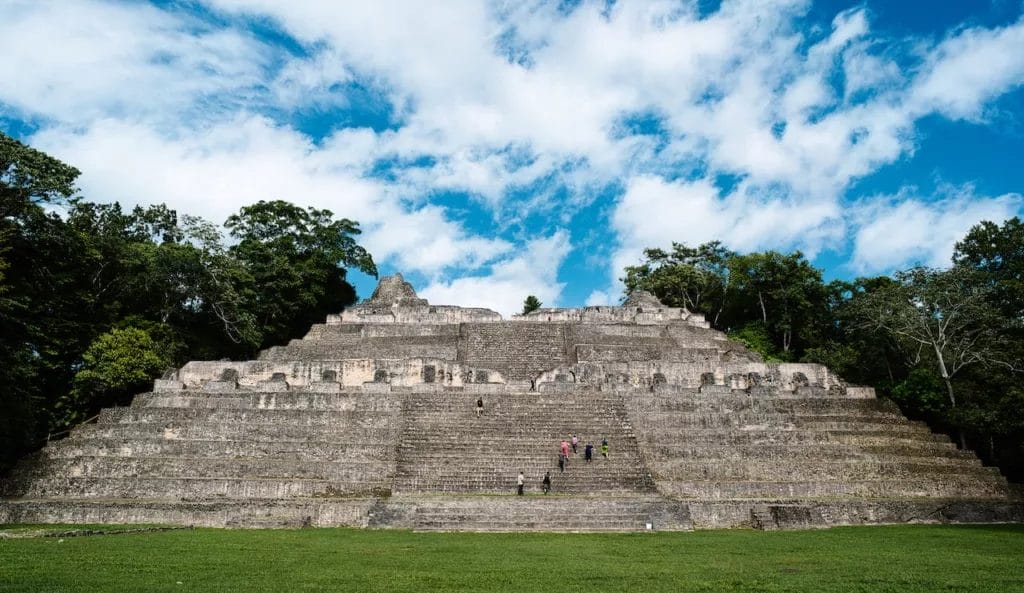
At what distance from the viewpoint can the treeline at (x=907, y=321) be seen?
22000 millimetres

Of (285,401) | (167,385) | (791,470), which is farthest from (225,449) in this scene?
(791,470)

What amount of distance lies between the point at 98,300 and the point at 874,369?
3575cm

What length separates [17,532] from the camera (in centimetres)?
1282

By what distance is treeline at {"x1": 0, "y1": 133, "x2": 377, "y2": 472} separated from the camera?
71.4ft

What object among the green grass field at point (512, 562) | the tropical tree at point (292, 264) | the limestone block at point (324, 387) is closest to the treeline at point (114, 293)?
the tropical tree at point (292, 264)

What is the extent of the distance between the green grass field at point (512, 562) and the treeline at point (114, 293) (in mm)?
11054

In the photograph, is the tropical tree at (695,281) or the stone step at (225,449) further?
the tropical tree at (695,281)

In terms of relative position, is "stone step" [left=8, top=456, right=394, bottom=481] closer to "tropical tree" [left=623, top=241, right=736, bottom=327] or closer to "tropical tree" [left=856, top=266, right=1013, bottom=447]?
"tropical tree" [left=856, top=266, right=1013, bottom=447]

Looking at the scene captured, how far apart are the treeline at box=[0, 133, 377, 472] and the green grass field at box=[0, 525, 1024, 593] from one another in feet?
36.3

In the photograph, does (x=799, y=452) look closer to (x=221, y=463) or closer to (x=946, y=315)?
(x=946, y=315)

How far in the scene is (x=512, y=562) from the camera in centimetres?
940

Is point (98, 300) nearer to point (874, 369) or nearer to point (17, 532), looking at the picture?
point (17, 532)

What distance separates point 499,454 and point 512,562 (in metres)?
7.93

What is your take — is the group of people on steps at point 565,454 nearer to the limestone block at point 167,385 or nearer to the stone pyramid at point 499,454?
the stone pyramid at point 499,454
